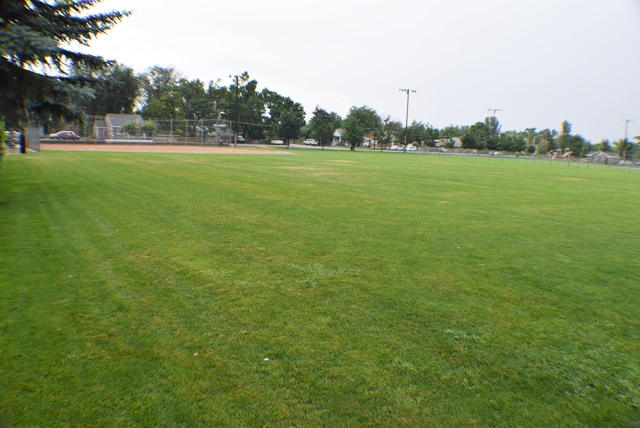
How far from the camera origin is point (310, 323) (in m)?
3.80

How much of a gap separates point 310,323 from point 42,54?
9.13 meters

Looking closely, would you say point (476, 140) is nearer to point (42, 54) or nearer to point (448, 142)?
point (448, 142)

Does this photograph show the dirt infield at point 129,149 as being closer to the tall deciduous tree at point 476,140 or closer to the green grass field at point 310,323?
the green grass field at point 310,323

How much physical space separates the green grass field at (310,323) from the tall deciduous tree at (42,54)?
11.9ft

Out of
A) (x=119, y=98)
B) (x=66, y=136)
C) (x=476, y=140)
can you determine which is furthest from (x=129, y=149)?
(x=476, y=140)

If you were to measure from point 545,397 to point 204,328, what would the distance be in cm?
284

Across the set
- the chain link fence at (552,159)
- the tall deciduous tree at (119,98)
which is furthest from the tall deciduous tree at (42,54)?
the tall deciduous tree at (119,98)

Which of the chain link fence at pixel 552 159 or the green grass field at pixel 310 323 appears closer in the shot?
the green grass field at pixel 310 323

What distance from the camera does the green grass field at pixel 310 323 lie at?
8.77 feet

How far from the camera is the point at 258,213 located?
29.5 feet

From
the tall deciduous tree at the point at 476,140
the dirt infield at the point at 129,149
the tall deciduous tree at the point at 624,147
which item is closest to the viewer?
the dirt infield at the point at 129,149

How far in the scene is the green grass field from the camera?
2.67 meters

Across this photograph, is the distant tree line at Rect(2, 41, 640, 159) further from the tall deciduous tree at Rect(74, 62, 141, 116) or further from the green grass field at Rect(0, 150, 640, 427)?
the green grass field at Rect(0, 150, 640, 427)

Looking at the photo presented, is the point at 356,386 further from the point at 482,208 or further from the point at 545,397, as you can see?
the point at 482,208
